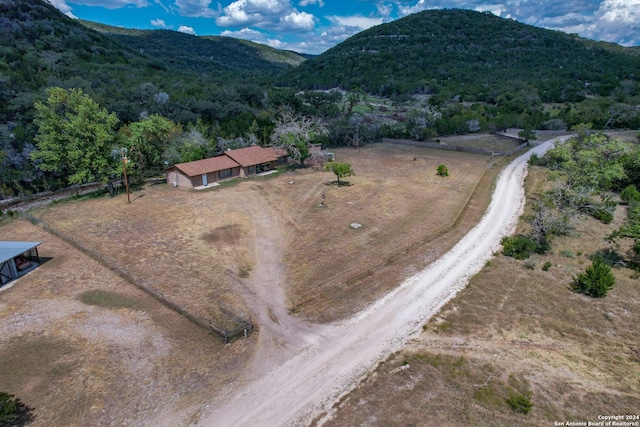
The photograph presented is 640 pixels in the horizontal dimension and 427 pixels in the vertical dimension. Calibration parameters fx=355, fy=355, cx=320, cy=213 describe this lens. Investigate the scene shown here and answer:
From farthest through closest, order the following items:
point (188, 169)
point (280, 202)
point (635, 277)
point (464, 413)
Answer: point (188, 169) → point (280, 202) → point (635, 277) → point (464, 413)

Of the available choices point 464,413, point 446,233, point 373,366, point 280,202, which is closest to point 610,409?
point 464,413

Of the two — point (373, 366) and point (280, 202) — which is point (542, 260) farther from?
point (280, 202)

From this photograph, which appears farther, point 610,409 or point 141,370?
point 141,370

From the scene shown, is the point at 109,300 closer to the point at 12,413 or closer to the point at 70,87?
the point at 12,413

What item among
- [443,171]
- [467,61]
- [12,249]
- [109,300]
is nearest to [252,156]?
[443,171]

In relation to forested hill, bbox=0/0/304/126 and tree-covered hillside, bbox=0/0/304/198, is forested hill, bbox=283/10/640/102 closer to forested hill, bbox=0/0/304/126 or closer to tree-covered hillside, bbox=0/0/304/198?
tree-covered hillside, bbox=0/0/304/198

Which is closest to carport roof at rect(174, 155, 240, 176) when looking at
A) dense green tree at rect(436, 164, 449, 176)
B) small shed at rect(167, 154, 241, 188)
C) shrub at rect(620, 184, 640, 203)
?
small shed at rect(167, 154, 241, 188)
